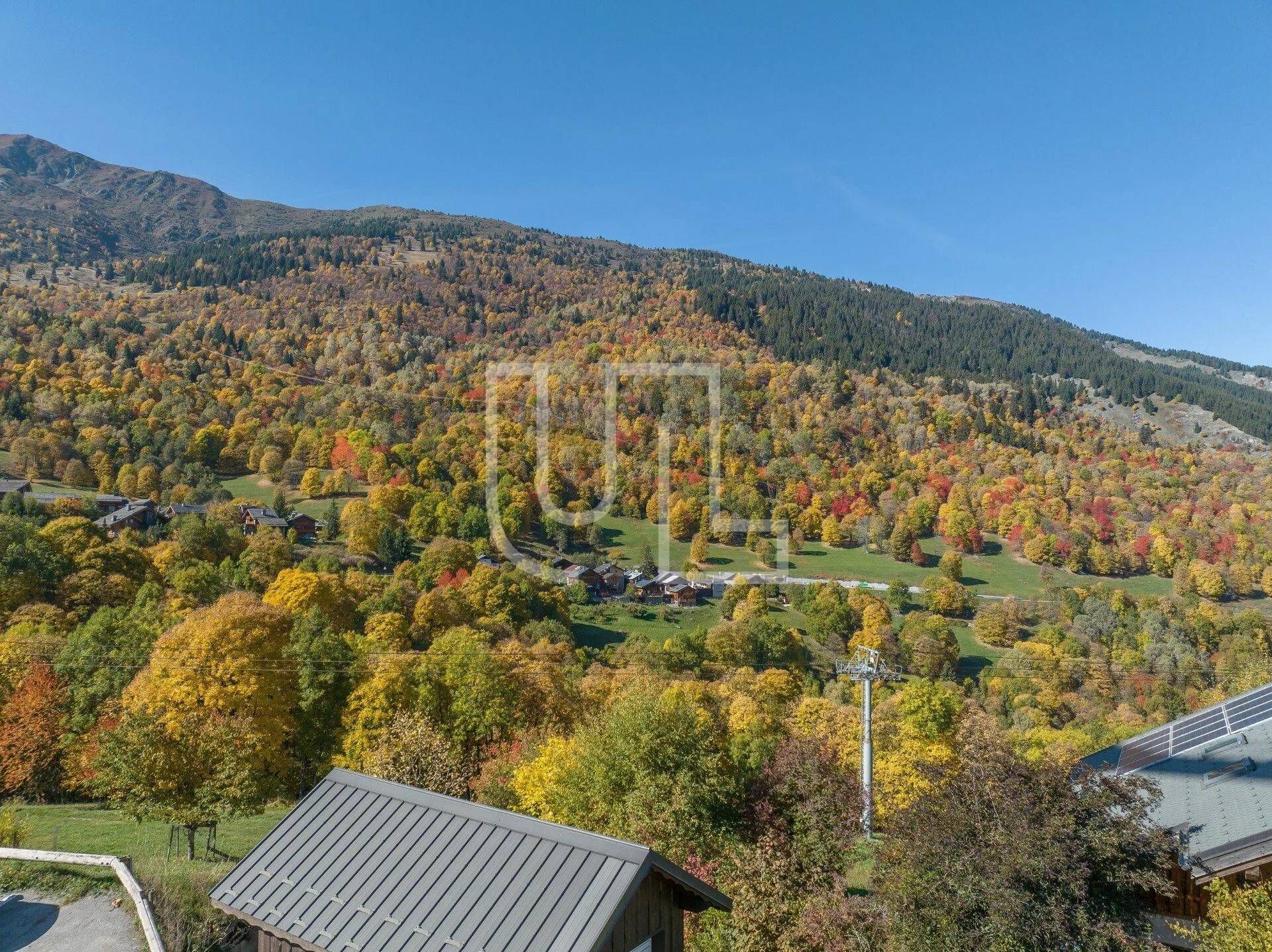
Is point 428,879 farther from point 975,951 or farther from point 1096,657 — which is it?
point 1096,657

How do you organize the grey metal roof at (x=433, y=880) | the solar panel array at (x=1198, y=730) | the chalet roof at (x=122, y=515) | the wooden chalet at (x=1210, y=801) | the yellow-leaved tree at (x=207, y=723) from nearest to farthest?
the grey metal roof at (x=433, y=880), the wooden chalet at (x=1210, y=801), the solar panel array at (x=1198, y=730), the yellow-leaved tree at (x=207, y=723), the chalet roof at (x=122, y=515)

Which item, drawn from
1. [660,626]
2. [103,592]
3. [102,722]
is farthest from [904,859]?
[660,626]

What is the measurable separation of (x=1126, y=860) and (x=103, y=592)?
190 ft

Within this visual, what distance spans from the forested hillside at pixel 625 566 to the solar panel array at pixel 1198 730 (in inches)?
126

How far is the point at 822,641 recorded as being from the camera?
71.1 metres

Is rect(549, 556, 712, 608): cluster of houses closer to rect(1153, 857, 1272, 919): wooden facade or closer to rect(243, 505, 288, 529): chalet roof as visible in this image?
rect(243, 505, 288, 529): chalet roof

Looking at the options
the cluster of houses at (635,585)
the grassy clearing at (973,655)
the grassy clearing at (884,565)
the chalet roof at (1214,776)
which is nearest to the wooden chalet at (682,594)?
the cluster of houses at (635,585)

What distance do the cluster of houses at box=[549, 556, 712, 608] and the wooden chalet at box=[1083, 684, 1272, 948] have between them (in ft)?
219

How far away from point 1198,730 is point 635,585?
7026cm

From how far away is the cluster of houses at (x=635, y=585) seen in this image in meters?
81.4

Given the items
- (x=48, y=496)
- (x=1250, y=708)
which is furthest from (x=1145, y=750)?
(x=48, y=496)

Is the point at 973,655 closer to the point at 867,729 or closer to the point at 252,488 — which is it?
the point at 867,729

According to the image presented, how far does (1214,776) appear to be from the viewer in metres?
12.0

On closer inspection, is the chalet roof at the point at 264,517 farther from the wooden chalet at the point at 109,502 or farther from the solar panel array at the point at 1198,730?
the solar panel array at the point at 1198,730
